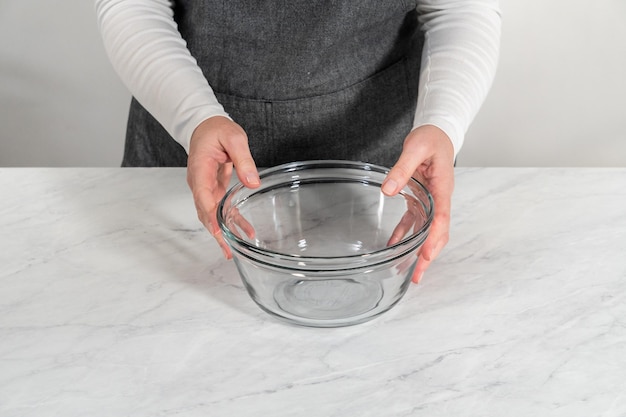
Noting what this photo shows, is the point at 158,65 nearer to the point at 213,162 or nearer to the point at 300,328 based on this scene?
the point at 213,162

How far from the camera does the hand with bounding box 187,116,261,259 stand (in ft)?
2.69

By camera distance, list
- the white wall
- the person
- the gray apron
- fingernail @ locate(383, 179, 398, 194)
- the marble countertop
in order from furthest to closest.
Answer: the white wall
the gray apron
the person
fingernail @ locate(383, 179, 398, 194)
the marble countertop

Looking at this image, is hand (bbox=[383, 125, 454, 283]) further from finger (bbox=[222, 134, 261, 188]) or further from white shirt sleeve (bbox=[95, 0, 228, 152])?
white shirt sleeve (bbox=[95, 0, 228, 152])

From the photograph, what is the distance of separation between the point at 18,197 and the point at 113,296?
0.29m

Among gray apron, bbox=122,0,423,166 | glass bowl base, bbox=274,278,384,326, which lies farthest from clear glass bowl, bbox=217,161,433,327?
gray apron, bbox=122,0,423,166

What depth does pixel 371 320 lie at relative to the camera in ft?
2.48

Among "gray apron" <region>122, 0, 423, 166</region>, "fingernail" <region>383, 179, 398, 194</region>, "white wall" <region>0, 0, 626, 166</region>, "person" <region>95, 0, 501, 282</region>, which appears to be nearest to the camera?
"fingernail" <region>383, 179, 398, 194</region>

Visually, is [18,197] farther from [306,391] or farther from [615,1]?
[615,1]

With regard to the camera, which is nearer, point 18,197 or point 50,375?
point 50,375

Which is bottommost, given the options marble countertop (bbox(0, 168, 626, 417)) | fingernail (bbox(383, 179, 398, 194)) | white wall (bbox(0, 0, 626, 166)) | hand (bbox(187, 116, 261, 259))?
white wall (bbox(0, 0, 626, 166))

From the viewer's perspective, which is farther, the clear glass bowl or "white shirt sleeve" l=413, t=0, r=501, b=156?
"white shirt sleeve" l=413, t=0, r=501, b=156

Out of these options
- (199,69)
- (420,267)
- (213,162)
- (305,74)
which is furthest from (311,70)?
(420,267)

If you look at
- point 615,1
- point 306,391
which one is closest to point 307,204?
point 306,391

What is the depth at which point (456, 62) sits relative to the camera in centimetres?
99
